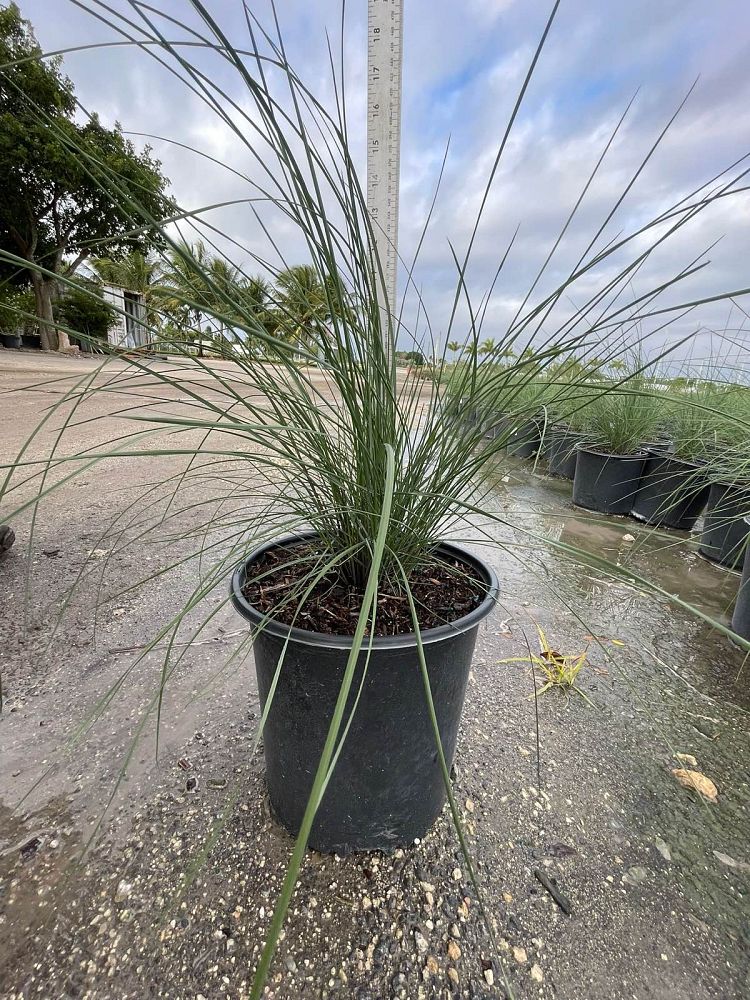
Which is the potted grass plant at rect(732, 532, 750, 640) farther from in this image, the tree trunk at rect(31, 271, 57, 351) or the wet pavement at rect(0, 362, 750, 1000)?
the tree trunk at rect(31, 271, 57, 351)

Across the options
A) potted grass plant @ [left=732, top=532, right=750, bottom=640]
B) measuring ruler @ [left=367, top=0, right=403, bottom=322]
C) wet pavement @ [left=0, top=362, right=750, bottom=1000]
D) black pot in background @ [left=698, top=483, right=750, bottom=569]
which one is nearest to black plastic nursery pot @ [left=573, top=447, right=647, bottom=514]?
black pot in background @ [left=698, top=483, right=750, bottom=569]

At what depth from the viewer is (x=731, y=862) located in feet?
2.22

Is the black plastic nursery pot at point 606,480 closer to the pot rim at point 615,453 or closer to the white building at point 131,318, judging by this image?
the pot rim at point 615,453

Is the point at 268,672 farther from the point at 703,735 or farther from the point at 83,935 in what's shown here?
the point at 703,735

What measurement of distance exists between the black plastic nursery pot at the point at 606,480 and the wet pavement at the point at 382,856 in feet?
4.21

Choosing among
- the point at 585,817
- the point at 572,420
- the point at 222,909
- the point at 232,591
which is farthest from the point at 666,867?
the point at 572,420

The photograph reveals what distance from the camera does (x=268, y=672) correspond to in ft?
2.07

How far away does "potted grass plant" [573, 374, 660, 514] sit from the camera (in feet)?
7.35

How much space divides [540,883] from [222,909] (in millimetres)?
428

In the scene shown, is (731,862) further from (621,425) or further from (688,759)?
(621,425)

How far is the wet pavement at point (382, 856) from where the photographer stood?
546mm

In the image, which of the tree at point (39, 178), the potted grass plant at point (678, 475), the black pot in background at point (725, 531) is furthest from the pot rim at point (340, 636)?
the tree at point (39, 178)

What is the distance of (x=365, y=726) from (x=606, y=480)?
2.09 metres

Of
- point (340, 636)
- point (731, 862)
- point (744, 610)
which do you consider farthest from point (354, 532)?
point (744, 610)
